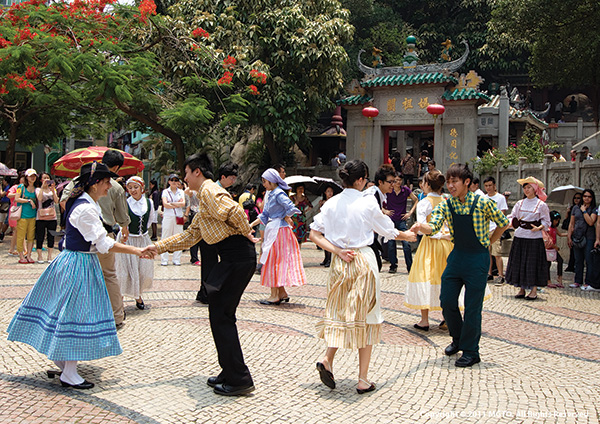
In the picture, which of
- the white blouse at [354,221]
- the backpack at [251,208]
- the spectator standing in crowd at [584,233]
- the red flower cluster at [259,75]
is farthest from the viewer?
the red flower cluster at [259,75]

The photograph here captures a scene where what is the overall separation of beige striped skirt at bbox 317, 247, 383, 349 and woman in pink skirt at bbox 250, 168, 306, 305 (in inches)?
124

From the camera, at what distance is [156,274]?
1045cm

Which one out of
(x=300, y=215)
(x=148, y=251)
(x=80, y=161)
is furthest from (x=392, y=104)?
(x=148, y=251)

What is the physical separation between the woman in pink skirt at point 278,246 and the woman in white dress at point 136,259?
148cm

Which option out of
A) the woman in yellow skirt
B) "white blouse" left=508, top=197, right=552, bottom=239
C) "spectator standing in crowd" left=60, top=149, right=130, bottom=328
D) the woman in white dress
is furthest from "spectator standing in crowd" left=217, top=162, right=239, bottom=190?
"white blouse" left=508, top=197, right=552, bottom=239

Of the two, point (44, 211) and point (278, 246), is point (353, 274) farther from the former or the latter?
point (44, 211)

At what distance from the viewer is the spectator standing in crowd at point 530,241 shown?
345 inches

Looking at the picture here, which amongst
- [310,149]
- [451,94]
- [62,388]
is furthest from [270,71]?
[62,388]

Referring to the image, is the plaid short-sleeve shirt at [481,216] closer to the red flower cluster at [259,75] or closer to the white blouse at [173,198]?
the white blouse at [173,198]

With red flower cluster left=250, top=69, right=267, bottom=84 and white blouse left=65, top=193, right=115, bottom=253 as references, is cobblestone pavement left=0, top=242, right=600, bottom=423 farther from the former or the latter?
red flower cluster left=250, top=69, right=267, bottom=84

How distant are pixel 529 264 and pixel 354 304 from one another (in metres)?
5.24

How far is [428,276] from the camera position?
21.8 feet

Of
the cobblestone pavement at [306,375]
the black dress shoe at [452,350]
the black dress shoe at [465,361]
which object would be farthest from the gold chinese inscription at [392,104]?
the black dress shoe at [465,361]

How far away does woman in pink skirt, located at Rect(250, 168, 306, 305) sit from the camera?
7793mm
